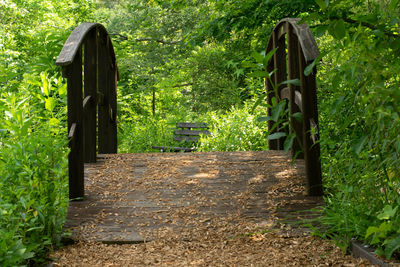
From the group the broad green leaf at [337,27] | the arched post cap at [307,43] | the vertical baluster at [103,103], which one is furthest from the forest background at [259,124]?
the vertical baluster at [103,103]

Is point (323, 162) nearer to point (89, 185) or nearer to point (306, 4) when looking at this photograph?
point (89, 185)

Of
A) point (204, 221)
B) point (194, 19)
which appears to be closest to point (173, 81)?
point (194, 19)

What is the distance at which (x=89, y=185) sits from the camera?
3965mm

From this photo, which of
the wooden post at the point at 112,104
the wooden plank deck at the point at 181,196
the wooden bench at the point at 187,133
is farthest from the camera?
the wooden bench at the point at 187,133

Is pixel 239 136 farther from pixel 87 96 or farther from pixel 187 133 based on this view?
pixel 187 133

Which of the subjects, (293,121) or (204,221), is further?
(293,121)

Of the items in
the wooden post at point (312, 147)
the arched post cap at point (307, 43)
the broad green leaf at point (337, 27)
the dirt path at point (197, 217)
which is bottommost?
the dirt path at point (197, 217)

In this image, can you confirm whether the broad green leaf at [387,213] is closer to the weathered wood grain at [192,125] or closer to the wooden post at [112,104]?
the wooden post at [112,104]

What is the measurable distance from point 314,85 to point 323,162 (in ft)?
3.43

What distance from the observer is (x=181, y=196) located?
3688 millimetres

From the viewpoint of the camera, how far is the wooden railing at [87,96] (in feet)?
11.6

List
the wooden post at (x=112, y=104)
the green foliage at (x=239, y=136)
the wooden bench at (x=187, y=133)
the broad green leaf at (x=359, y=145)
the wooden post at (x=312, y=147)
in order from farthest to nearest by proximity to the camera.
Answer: the wooden bench at (x=187, y=133)
the green foliage at (x=239, y=136)
the wooden post at (x=112, y=104)
the wooden post at (x=312, y=147)
the broad green leaf at (x=359, y=145)

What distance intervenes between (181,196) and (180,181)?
0.36 m

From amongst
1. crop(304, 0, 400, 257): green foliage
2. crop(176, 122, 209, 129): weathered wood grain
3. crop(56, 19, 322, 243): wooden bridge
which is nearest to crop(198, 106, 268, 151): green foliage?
crop(56, 19, 322, 243): wooden bridge
